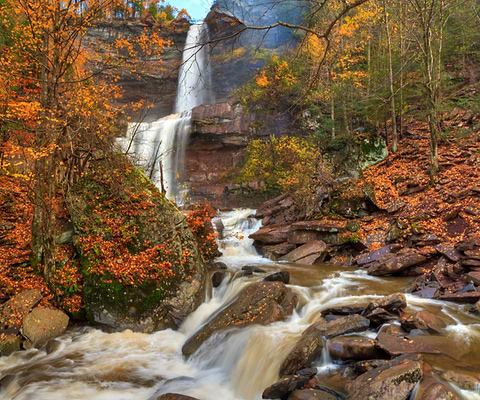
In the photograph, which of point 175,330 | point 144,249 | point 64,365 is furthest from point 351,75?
point 64,365

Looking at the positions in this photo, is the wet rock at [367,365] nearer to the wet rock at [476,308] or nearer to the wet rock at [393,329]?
the wet rock at [393,329]

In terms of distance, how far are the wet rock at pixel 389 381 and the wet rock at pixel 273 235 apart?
8726 mm

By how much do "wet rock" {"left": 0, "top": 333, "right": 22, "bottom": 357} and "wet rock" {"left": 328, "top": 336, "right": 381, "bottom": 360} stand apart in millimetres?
6186

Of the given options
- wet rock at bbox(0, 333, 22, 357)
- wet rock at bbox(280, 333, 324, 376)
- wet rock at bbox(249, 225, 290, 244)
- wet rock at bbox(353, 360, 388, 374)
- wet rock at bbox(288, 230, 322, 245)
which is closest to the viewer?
wet rock at bbox(353, 360, 388, 374)

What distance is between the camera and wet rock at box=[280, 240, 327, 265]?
1068 cm

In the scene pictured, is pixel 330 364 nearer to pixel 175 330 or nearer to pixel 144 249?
pixel 175 330

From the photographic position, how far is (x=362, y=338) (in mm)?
4734

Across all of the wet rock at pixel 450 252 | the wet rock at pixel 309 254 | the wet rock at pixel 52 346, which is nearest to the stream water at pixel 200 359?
the wet rock at pixel 52 346

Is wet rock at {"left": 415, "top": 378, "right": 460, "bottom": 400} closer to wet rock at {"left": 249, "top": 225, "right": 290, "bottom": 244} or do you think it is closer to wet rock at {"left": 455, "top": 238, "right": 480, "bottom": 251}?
wet rock at {"left": 455, "top": 238, "right": 480, "bottom": 251}

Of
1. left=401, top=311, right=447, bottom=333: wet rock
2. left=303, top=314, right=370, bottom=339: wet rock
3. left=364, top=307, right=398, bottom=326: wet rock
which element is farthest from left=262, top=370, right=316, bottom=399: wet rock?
left=401, top=311, right=447, bottom=333: wet rock

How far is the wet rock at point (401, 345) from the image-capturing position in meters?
4.20

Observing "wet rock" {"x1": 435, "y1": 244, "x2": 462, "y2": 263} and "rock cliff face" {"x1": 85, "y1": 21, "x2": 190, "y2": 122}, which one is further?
"rock cliff face" {"x1": 85, "y1": 21, "x2": 190, "y2": 122}

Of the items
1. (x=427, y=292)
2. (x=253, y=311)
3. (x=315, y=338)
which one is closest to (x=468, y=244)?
(x=427, y=292)

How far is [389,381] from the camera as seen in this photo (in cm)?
354
